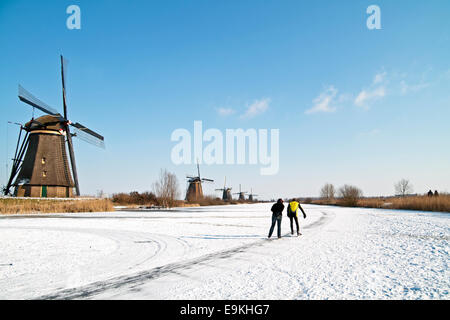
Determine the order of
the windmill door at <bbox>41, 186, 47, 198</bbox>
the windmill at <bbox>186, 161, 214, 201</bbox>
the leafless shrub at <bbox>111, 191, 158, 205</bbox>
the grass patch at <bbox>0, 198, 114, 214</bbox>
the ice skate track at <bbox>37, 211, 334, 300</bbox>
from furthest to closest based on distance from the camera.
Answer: the windmill at <bbox>186, 161, 214, 201</bbox> < the leafless shrub at <bbox>111, 191, 158, 205</bbox> < the windmill door at <bbox>41, 186, 47, 198</bbox> < the grass patch at <bbox>0, 198, 114, 214</bbox> < the ice skate track at <bbox>37, 211, 334, 300</bbox>

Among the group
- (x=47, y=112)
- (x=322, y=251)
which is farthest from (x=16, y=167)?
(x=322, y=251)

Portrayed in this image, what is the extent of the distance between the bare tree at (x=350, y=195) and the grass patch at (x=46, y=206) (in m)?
39.5

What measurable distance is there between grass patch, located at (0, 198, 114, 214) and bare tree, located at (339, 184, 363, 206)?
1557 inches

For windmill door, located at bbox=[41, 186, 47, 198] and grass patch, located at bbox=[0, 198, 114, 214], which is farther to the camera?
windmill door, located at bbox=[41, 186, 47, 198]

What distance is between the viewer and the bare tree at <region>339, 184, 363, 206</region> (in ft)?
143

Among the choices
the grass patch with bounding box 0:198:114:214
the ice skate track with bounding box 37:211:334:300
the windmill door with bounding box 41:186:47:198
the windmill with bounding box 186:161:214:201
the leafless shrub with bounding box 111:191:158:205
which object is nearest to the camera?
the ice skate track with bounding box 37:211:334:300

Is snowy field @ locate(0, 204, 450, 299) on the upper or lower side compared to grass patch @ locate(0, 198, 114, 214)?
upper

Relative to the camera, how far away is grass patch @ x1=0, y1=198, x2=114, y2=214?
84.0ft

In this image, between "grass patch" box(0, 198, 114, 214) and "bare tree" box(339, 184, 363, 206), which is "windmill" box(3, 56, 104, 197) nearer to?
"grass patch" box(0, 198, 114, 214)

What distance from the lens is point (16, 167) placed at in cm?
3394

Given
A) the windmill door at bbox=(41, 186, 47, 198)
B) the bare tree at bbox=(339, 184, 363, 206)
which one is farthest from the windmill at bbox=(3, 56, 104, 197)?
the bare tree at bbox=(339, 184, 363, 206)

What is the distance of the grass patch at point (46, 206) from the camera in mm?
25609
